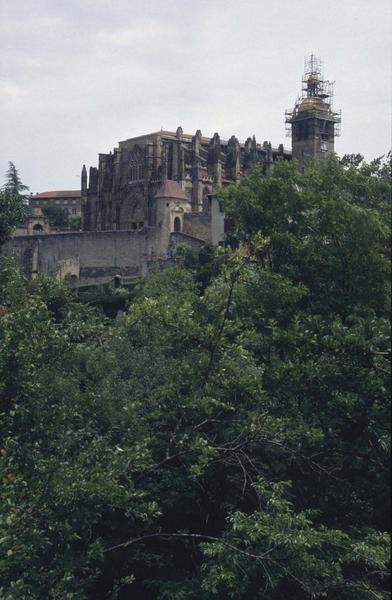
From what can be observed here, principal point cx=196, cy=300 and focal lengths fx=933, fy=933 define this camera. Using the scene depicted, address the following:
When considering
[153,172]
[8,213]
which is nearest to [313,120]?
[153,172]

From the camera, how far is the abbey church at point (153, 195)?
71.8 m

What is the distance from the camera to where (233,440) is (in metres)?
16.0

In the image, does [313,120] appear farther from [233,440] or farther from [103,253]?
[233,440]

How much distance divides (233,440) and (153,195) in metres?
72.3

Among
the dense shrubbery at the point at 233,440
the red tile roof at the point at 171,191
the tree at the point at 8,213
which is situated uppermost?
the red tile roof at the point at 171,191

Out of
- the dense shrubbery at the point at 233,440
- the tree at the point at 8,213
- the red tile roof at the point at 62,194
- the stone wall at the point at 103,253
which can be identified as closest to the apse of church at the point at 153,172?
the stone wall at the point at 103,253

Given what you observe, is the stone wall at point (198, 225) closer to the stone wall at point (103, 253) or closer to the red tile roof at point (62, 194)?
the stone wall at point (103, 253)

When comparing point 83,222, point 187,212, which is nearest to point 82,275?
point 187,212

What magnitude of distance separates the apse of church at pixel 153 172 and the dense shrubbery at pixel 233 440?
65415mm

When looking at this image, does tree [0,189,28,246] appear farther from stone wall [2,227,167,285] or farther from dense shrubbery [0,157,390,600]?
stone wall [2,227,167,285]

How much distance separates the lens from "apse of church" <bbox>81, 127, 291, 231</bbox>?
8719cm

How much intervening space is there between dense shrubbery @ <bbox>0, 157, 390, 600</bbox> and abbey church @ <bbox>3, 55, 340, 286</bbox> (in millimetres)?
45281

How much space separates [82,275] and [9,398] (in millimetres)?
55752

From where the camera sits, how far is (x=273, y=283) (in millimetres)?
17375
